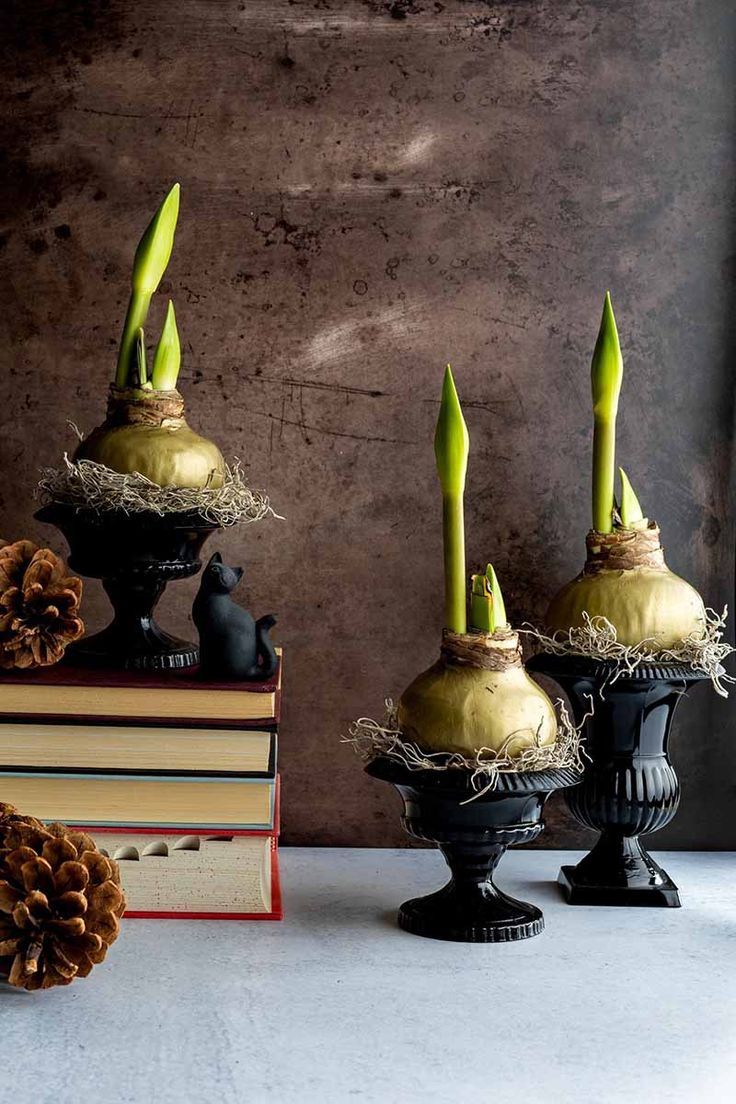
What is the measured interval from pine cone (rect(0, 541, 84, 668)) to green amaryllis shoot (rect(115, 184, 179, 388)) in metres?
0.18

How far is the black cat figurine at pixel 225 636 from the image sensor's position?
3.56ft

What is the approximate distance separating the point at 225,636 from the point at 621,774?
1.26 feet

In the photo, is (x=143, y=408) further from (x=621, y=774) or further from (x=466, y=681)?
(x=621, y=774)

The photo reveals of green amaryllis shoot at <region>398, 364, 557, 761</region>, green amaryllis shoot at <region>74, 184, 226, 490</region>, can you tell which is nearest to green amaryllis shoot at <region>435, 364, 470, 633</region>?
green amaryllis shoot at <region>398, 364, 557, 761</region>

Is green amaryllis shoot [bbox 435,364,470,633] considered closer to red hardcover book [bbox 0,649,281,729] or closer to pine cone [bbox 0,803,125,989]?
red hardcover book [bbox 0,649,281,729]

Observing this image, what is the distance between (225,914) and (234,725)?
0.17 metres

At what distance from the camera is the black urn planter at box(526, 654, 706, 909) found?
113cm

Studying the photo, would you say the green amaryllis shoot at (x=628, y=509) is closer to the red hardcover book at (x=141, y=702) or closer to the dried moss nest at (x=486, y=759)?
the dried moss nest at (x=486, y=759)

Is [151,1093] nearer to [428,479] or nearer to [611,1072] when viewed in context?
[611,1072]

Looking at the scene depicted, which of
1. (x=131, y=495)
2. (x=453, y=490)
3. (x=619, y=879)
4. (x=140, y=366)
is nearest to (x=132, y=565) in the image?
(x=131, y=495)

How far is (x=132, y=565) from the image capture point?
1.12m

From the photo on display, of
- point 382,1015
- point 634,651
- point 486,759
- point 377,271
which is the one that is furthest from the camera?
point 377,271

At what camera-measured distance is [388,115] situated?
1290 millimetres

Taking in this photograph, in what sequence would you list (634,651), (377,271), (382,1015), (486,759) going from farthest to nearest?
(377,271), (634,651), (486,759), (382,1015)
